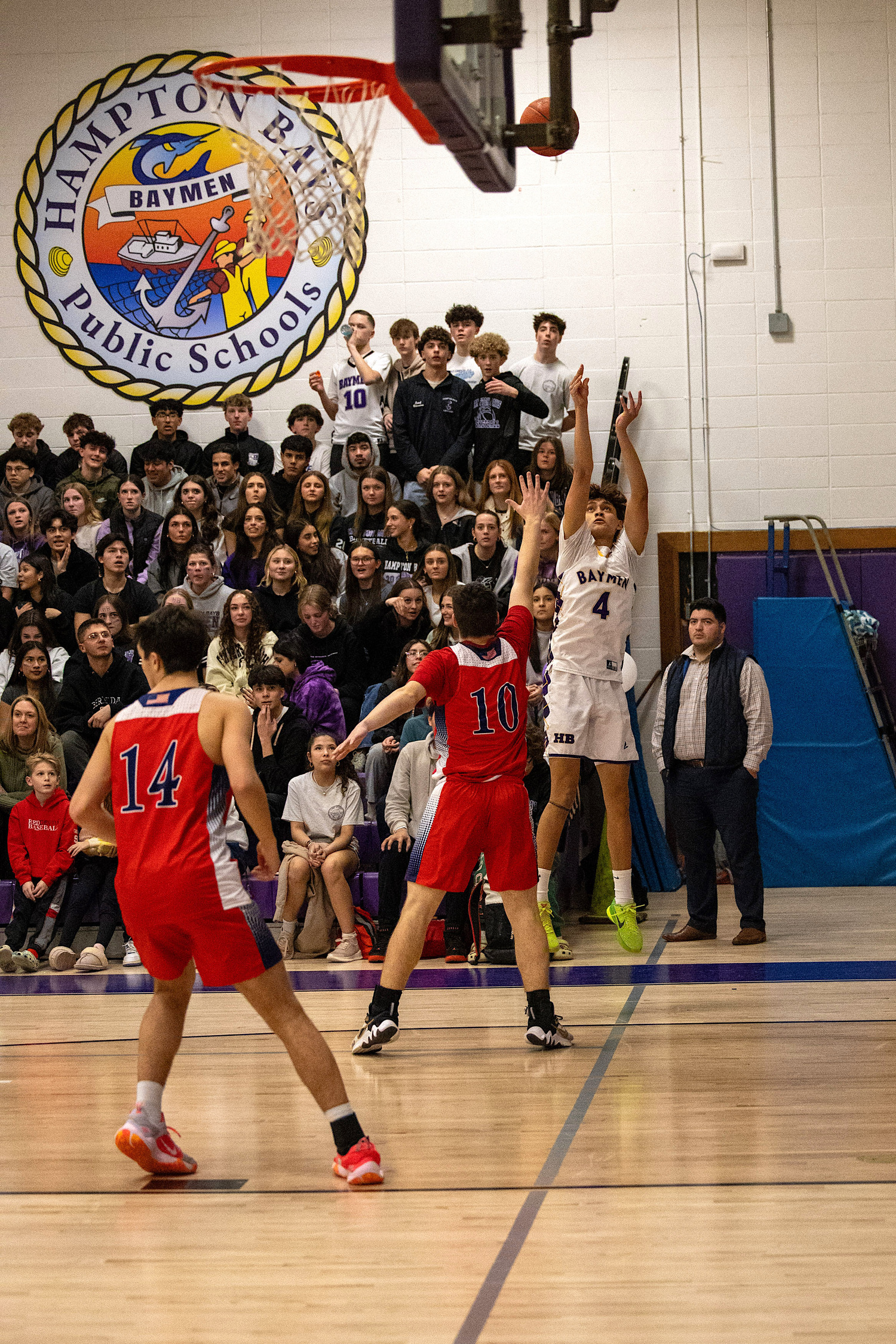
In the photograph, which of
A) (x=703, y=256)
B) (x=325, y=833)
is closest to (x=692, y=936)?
(x=325, y=833)

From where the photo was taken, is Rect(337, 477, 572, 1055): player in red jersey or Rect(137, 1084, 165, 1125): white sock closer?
Rect(137, 1084, 165, 1125): white sock

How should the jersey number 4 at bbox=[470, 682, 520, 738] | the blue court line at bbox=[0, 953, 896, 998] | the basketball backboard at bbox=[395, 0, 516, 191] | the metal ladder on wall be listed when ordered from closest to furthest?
the basketball backboard at bbox=[395, 0, 516, 191], the jersey number 4 at bbox=[470, 682, 520, 738], the blue court line at bbox=[0, 953, 896, 998], the metal ladder on wall

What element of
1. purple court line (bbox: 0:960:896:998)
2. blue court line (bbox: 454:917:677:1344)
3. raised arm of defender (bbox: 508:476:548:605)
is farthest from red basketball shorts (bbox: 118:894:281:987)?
purple court line (bbox: 0:960:896:998)

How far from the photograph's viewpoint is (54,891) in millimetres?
8570

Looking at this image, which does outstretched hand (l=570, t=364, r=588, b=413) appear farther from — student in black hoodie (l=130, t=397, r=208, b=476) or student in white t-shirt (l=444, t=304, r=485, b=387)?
student in black hoodie (l=130, t=397, r=208, b=476)

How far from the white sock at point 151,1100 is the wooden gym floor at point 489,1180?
222 mm

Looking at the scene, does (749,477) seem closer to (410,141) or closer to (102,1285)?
(410,141)

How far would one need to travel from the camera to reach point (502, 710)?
18.8ft

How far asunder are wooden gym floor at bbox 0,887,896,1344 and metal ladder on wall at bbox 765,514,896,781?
4129 millimetres

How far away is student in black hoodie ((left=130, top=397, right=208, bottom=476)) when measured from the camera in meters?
12.2

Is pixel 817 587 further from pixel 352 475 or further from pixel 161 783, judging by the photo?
pixel 161 783

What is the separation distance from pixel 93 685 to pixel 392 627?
2.06 metres

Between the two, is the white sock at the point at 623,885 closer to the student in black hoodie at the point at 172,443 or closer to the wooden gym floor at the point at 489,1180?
the wooden gym floor at the point at 489,1180

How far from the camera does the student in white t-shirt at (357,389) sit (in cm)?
1184
